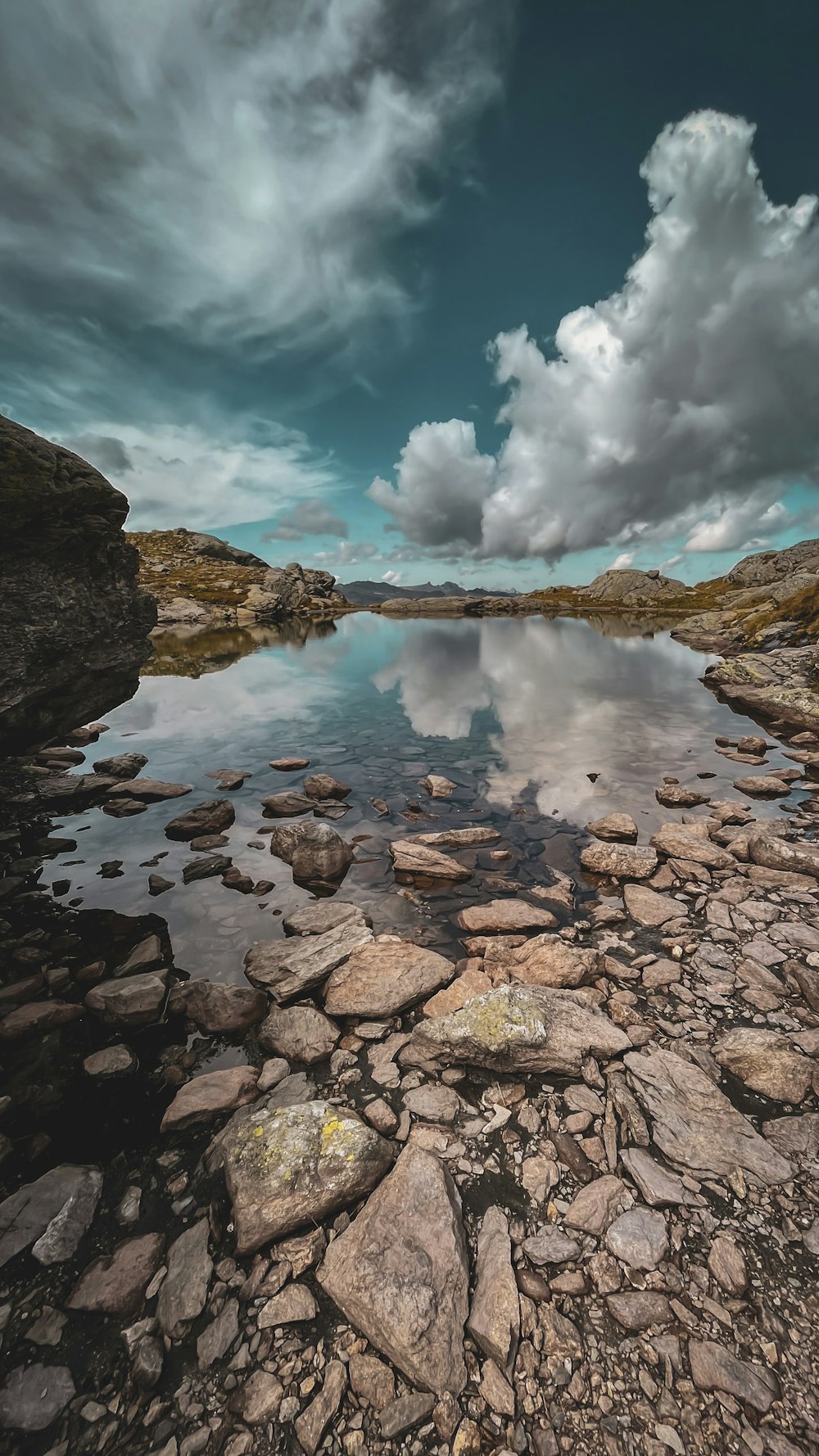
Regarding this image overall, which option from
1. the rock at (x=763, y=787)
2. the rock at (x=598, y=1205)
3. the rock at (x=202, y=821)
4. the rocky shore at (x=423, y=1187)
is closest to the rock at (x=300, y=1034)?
the rocky shore at (x=423, y=1187)

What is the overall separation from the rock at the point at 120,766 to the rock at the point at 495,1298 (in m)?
20.7

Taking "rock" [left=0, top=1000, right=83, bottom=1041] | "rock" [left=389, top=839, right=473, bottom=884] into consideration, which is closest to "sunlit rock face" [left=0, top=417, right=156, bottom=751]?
"rock" [left=0, top=1000, right=83, bottom=1041]

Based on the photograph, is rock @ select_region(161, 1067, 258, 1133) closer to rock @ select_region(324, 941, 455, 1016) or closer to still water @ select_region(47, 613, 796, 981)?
rock @ select_region(324, 941, 455, 1016)

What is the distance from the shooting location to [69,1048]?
781cm

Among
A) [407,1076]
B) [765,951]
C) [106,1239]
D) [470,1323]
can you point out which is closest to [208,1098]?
[106,1239]

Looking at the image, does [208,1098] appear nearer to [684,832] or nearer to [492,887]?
[492,887]

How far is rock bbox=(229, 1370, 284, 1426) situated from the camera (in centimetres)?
392

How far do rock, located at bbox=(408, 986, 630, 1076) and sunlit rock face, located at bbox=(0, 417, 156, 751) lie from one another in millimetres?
11298

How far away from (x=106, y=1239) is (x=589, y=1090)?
5700 millimetres

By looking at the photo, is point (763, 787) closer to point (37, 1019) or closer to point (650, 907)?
point (650, 907)

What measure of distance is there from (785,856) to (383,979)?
9.71 meters

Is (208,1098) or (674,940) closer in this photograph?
(208,1098)

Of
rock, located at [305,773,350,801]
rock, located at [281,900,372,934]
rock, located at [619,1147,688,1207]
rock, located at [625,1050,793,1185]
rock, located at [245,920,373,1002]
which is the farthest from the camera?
rock, located at [305,773,350,801]

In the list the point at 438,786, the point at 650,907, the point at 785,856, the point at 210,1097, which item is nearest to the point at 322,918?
the point at 210,1097
